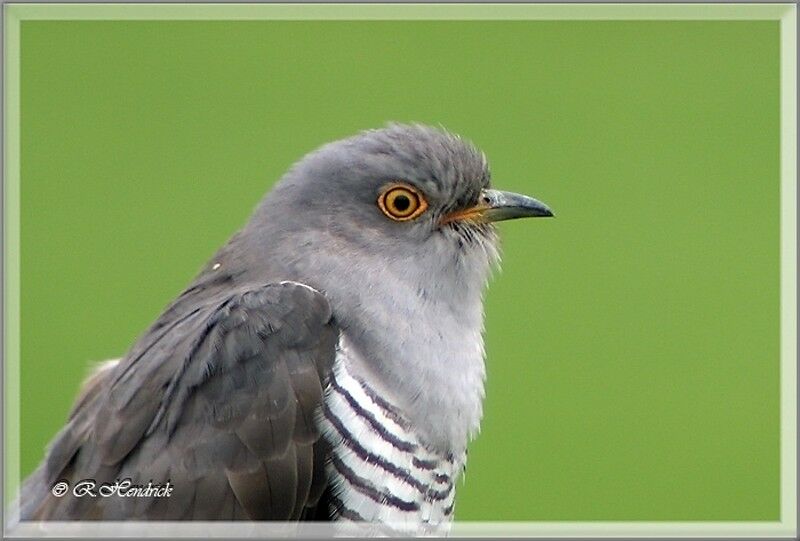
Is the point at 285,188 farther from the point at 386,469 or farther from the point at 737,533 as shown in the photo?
the point at 737,533

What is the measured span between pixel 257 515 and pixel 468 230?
4.16 ft

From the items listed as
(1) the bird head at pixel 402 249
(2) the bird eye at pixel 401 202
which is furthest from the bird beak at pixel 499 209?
(2) the bird eye at pixel 401 202

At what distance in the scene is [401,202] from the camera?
5.09 metres

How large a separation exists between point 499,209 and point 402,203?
37 cm

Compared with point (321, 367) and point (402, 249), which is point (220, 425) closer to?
point (321, 367)

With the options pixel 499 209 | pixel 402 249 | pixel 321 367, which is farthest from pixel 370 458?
pixel 499 209

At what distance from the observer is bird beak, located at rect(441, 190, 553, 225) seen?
5.25 m

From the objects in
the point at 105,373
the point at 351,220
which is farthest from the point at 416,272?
the point at 105,373

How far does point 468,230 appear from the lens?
17.2 ft

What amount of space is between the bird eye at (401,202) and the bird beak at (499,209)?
0.17 m

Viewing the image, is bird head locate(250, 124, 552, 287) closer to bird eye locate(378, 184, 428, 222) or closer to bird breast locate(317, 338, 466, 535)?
bird eye locate(378, 184, 428, 222)

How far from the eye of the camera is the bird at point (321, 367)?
4.55 meters

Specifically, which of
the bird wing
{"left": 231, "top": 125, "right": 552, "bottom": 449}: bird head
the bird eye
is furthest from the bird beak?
the bird wing

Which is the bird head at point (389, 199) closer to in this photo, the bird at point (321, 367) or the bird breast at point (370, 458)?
the bird at point (321, 367)
